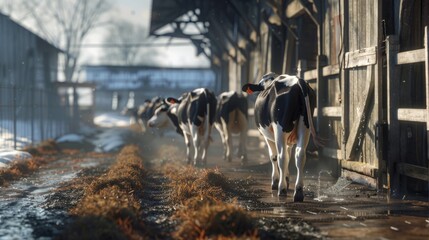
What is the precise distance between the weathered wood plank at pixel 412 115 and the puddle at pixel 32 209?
5148 mm

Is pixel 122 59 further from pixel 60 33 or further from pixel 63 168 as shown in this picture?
pixel 63 168

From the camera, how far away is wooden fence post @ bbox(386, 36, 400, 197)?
30.7ft

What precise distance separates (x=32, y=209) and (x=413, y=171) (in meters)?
5.74

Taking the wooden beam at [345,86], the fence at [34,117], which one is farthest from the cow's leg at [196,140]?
the fence at [34,117]

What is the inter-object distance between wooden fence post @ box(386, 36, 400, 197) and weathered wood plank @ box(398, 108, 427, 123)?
27 cm

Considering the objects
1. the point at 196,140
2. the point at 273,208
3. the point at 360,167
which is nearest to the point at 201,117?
the point at 196,140

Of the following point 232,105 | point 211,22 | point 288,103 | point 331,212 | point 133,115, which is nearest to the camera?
point 331,212

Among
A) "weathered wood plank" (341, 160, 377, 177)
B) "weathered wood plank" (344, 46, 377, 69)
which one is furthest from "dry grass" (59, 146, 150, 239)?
"weathered wood plank" (344, 46, 377, 69)

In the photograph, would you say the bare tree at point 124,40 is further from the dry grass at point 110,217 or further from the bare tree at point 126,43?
the dry grass at point 110,217

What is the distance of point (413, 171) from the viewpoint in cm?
898

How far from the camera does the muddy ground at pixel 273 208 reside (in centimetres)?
676

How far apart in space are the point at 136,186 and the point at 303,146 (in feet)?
10.2

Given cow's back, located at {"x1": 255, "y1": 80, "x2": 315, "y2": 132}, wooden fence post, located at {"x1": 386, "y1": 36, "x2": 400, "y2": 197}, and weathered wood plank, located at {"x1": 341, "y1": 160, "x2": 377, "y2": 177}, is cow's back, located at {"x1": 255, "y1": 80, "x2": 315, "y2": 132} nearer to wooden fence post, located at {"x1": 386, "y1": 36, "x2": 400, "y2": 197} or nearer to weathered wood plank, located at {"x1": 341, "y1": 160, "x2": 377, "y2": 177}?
wooden fence post, located at {"x1": 386, "y1": 36, "x2": 400, "y2": 197}

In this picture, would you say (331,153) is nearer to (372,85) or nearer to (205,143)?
(372,85)
